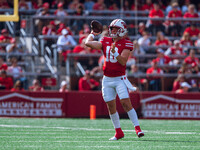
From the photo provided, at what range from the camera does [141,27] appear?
1777 cm

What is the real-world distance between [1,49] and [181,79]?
611 centimetres

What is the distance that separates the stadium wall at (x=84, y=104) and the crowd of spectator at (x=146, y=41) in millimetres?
549

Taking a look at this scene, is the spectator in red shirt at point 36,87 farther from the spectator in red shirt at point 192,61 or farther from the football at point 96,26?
the football at point 96,26

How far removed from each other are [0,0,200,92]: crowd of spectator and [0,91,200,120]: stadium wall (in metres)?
0.55

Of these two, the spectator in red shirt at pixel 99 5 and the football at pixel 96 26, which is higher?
the football at pixel 96 26

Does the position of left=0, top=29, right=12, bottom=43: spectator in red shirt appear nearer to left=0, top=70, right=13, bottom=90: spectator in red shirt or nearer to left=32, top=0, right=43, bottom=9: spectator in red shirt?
left=0, top=70, right=13, bottom=90: spectator in red shirt

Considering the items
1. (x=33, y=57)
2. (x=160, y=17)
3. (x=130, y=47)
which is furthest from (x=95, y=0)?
(x=130, y=47)

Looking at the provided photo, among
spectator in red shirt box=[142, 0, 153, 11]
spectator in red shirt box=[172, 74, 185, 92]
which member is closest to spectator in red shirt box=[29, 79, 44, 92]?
spectator in red shirt box=[172, 74, 185, 92]

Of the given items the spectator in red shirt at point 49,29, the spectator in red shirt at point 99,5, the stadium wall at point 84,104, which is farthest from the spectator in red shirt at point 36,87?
the spectator in red shirt at point 99,5

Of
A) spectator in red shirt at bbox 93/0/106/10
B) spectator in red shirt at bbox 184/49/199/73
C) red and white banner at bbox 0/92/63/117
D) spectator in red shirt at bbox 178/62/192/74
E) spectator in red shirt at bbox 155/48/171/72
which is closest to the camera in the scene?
red and white banner at bbox 0/92/63/117

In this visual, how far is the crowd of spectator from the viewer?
52.0ft

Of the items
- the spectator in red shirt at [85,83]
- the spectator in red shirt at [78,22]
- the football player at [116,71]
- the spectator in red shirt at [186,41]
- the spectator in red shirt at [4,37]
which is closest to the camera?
the football player at [116,71]

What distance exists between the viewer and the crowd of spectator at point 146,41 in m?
15.8

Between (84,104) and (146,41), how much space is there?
3819 mm
